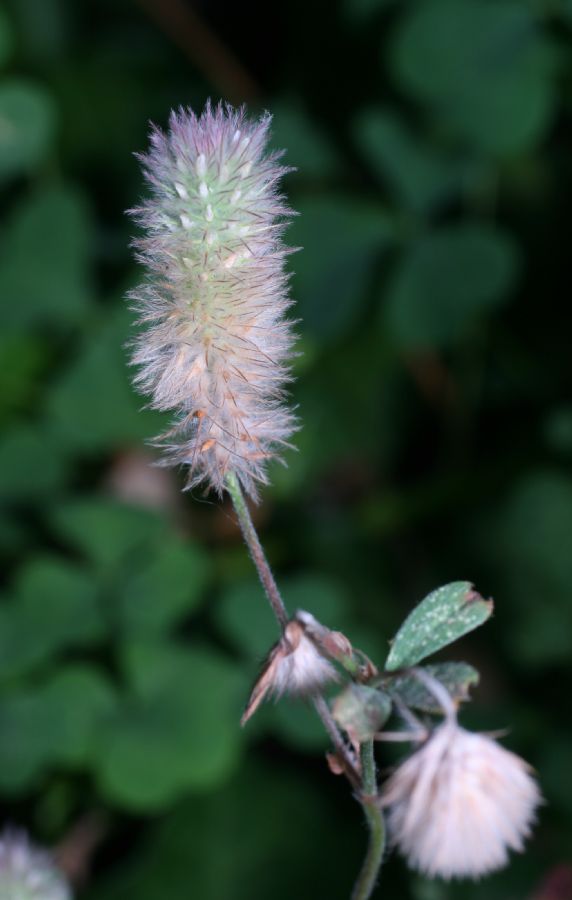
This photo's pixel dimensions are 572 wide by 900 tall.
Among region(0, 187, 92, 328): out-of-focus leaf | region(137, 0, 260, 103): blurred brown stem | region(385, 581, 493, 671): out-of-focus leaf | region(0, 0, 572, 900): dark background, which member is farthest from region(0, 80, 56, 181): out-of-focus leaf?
region(385, 581, 493, 671): out-of-focus leaf

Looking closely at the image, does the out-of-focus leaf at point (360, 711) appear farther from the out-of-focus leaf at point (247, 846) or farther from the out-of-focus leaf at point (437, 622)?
the out-of-focus leaf at point (247, 846)

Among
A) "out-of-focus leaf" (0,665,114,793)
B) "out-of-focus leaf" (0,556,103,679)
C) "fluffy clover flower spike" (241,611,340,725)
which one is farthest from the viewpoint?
"out-of-focus leaf" (0,556,103,679)

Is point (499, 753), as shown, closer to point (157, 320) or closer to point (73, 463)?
point (157, 320)

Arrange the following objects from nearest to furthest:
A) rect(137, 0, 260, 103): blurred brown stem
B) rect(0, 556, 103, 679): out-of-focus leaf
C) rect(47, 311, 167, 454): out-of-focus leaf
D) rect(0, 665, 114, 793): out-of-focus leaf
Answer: rect(0, 665, 114, 793): out-of-focus leaf → rect(0, 556, 103, 679): out-of-focus leaf → rect(47, 311, 167, 454): out-of-focus leaf → rect(137, 0, 260, 103): blurred brown stem

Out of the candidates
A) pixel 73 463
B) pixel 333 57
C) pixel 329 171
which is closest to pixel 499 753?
pixel 73 463

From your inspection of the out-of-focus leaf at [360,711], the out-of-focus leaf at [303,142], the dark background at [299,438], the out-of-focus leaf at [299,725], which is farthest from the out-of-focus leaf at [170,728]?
the out-of-focus leaf at [303,142]

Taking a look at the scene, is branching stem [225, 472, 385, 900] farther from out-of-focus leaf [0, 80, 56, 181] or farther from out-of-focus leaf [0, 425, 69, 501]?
out-of-focus leaf [0, 80, 56, 181]

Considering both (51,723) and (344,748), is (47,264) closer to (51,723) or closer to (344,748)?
(51,723)
